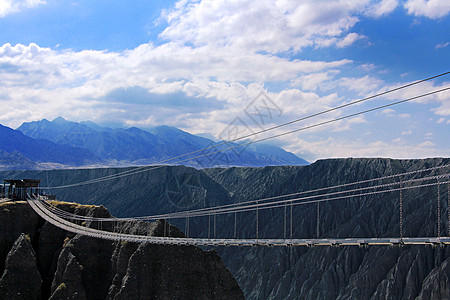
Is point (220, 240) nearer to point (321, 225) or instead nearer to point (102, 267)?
point (102, 267)

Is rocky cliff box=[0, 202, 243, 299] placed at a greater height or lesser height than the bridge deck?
lesser

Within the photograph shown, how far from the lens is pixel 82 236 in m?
65.2

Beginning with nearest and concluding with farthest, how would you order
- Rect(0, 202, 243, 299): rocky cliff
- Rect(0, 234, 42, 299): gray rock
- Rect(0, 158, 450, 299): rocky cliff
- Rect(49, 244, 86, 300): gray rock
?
Rect(0, 202, 243, 299): rocky cliff < Rect(49, 244, 86, 300): gray rock < Rect(0, 234, 42, 299): gray rock < Rect(0, 158, 450, 299): rocky cliff

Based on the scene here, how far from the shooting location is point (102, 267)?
2527 inches

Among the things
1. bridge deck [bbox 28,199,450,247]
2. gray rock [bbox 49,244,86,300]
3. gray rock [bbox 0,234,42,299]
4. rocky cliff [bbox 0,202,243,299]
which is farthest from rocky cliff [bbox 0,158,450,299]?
gray rock [bbox 0,234,42,299]

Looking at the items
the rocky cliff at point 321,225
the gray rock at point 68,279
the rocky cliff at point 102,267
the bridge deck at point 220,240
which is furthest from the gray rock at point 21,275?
the rocky cliff at point 321,225

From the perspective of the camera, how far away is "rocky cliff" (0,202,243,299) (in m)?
56.5

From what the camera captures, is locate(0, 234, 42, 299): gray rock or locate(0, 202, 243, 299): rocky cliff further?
locate(0, 234, 42, 299): gray rock

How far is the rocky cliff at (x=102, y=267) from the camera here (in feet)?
185

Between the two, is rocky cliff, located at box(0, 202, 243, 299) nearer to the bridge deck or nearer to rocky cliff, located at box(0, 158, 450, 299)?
the bridge deck

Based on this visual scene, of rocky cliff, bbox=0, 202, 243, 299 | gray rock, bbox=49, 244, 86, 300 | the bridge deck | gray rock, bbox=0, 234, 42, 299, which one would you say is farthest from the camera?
gray rock, bbox=0, 234, 42, 299

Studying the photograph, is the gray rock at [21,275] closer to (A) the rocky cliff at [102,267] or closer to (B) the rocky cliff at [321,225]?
(A) the rocky cliff at [102,267]

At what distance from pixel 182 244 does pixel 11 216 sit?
29420mm

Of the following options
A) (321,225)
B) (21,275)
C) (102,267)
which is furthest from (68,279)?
(321,225)
